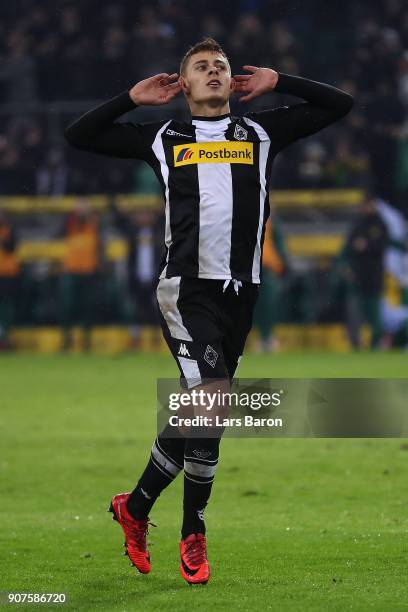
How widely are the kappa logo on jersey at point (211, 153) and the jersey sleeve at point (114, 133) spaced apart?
17 centimetres

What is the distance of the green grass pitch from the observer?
5.12 meters

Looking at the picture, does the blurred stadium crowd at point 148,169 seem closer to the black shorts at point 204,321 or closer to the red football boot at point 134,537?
the red football boot at point 134,537

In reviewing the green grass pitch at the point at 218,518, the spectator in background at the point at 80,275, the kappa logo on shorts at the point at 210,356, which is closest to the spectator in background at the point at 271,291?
the spectator in background at the point at 80,275

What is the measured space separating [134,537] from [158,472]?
28 cm

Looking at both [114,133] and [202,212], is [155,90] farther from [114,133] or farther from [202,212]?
[202,212]

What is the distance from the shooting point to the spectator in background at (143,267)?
19.5m

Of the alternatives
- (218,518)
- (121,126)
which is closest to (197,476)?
(121,126)

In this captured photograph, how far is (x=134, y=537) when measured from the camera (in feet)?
18.3

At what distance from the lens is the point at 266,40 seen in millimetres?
22078

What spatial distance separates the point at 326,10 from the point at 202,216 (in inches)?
723

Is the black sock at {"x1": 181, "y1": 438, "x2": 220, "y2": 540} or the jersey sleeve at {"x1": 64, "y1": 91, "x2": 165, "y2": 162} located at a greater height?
the jersey sleeve at {"x1": 64, "y1": 91, "x2": 165, "y2": 162}

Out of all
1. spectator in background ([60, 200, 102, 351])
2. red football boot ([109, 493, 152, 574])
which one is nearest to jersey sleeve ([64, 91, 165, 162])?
red football boot ([109, 493, 152, 574])

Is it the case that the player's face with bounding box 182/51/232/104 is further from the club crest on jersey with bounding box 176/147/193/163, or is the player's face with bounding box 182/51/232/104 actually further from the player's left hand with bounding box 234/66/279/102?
the club crest on jersey with bounding box 176/147/193/163

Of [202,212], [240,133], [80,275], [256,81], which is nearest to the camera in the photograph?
[202,212]
